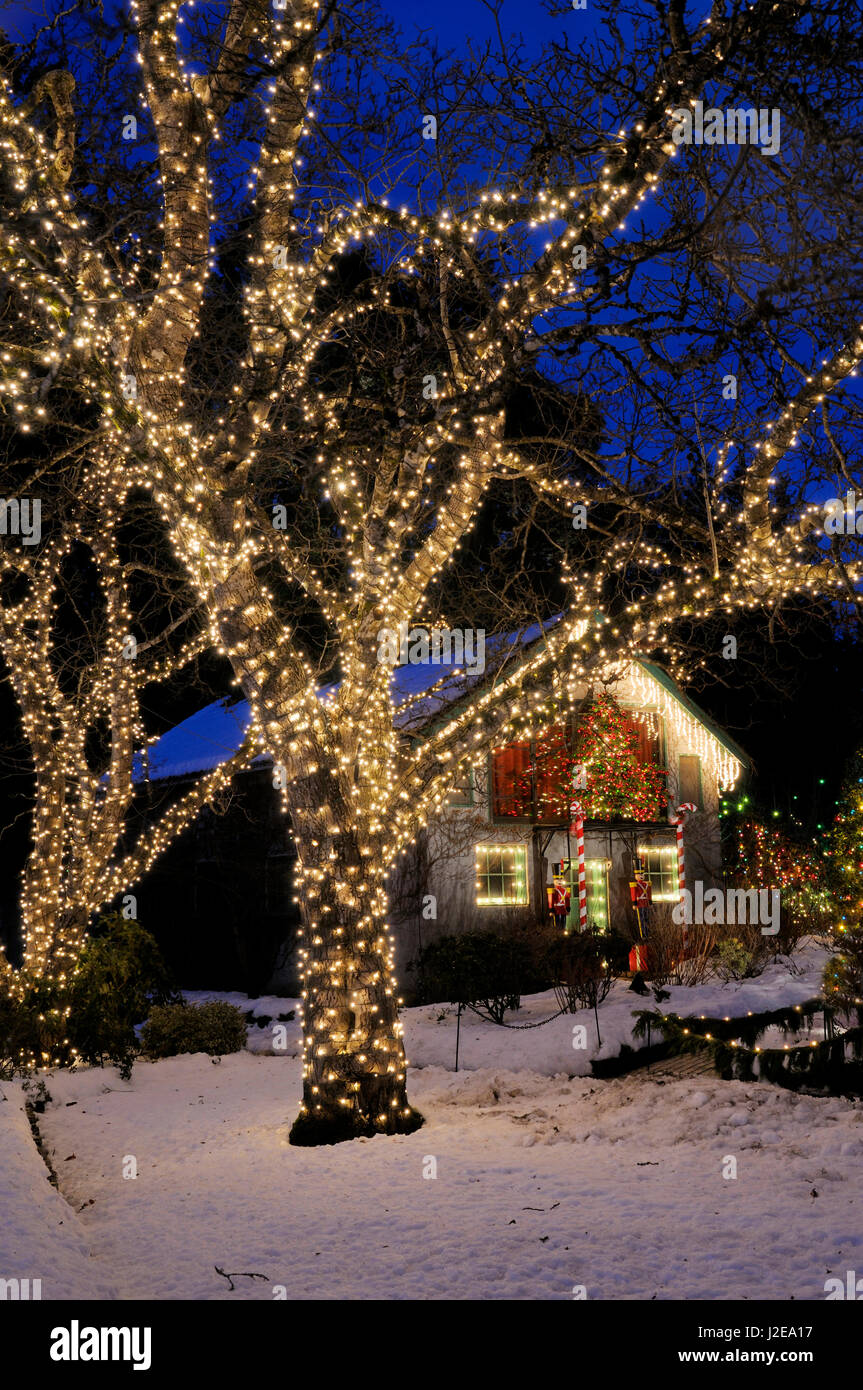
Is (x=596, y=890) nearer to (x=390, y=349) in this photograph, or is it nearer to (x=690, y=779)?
(x=690, y=779)

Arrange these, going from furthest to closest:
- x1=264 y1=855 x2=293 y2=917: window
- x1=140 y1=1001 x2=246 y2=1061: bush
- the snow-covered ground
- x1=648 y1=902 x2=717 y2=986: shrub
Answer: x1=264 y1=855 x2=293 y2=917: window
x1=648 y1=902 x2=717 y2=986: shrub
x1=140 y1=1001 x2=246 y2=1061: bush
the snow-covered ground

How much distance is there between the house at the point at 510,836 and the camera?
17.8 metres

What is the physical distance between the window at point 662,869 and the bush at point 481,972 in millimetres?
7572

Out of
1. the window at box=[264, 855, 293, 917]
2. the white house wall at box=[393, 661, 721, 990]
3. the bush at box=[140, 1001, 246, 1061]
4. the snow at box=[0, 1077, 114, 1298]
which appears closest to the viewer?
the snow at box=[0, 1077, 114, 1298]

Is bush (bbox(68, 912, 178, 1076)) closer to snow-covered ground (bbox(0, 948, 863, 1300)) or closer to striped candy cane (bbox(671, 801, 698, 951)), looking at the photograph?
snow-covered ground (bbox(0, 948, 863, 1300))

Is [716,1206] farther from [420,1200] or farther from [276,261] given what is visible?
[276,261]

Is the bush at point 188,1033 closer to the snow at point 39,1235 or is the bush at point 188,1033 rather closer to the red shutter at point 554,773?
the snow at point 39,1235

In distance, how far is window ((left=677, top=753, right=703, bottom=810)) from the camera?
2202 centimetres

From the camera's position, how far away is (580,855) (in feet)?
60.8

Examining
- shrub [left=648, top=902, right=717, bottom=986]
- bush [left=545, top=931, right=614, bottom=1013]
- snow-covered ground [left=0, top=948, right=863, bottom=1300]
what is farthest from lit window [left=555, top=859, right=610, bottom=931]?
snow-covered ground [left=0, top=948, right=863, bottom=1300]

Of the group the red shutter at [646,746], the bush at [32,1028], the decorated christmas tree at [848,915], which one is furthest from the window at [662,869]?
the bush at [32,1028]

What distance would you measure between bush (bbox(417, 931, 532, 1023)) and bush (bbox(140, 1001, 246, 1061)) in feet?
9.01

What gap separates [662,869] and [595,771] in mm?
4500
